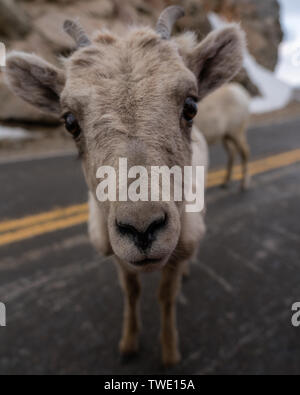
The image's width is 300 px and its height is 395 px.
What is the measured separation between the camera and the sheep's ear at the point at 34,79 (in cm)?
253

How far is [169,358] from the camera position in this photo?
10.2 feet

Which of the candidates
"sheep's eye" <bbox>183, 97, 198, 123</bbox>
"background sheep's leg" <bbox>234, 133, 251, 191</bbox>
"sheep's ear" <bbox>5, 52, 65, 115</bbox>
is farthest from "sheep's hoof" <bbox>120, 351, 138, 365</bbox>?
"background sheep's leg" <bbox>234, 133, 251, 191</bbox>

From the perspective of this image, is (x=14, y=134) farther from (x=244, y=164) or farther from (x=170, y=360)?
(x=170, y=360)

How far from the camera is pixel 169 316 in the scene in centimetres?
323

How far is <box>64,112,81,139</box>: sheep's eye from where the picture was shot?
2.21m

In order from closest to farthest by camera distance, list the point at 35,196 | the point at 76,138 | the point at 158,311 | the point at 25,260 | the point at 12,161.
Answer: the point at 76,138 → the point at 158,311 → the point at 25,260 → the point at 35,196 → the point at 12,161

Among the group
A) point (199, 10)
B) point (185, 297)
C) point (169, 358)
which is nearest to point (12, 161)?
point (185, 297)

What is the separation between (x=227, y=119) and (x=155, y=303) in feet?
14.6

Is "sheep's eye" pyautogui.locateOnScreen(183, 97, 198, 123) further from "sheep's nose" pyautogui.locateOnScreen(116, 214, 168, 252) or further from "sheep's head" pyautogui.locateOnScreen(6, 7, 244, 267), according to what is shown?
"sheep's nose" pyautogui.locateOnScreen(116, 214, 168, 252)

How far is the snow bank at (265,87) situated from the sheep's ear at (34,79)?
529 inches

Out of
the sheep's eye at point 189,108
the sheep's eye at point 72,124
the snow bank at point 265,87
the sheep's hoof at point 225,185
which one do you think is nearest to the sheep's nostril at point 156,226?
the sheep's eye at point 189,108

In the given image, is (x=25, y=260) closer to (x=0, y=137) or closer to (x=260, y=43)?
Result: (x=0, y=137)

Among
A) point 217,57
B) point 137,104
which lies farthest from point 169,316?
point 217,57

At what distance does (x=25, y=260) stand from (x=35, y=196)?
207 cm
